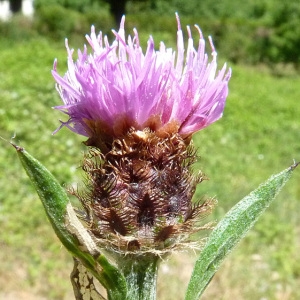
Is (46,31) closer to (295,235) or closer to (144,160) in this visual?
(295,235)

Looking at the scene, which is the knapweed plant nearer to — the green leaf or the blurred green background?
the green leaf

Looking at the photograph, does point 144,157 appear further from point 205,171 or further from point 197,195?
point 205,171

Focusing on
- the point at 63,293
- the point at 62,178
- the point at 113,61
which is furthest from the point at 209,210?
the point at 62,178

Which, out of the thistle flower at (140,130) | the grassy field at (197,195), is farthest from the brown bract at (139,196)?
the grassy field at (197,195)

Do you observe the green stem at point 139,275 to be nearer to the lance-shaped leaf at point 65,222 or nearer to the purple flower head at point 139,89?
the lance-shaped leaf at point 65,222

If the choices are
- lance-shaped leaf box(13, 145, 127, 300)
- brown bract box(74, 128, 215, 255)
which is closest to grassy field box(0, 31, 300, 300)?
brown bract box(74, 128, 215, 255)

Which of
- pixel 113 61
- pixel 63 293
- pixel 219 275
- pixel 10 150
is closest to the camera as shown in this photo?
pixel 113 61
